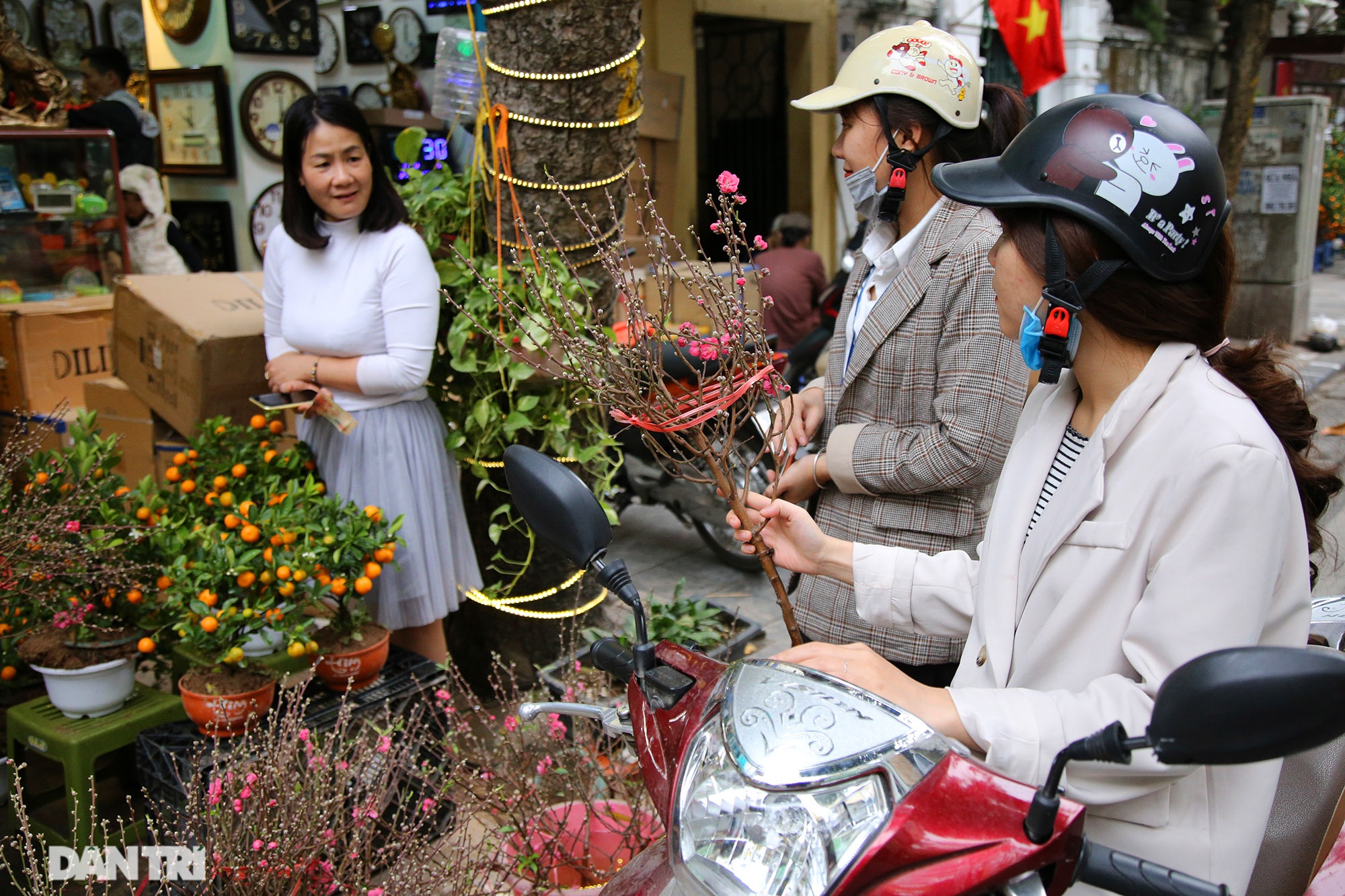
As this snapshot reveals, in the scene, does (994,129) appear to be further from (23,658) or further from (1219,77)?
(1219,77)

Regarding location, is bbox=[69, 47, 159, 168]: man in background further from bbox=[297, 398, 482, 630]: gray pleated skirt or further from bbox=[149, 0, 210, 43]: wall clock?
bbox=[297, 398, 482, 630]: gray pleated skirt

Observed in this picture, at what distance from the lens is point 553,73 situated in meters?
3.30

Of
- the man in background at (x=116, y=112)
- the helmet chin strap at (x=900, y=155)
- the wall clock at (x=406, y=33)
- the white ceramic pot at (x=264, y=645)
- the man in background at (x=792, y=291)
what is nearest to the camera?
the helmet chin strap at (x=900, y=155)

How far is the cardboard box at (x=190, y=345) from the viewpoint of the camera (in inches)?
135

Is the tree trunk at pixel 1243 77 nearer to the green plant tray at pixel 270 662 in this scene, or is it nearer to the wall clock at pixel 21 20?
the green plant tray at pixel 270 662

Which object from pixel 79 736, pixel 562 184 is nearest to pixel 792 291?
pixel 562 184

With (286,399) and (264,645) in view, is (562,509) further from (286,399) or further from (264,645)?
(286,399)

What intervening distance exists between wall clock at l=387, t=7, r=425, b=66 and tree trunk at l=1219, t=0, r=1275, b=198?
22.2 feet

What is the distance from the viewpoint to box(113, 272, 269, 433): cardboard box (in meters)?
3.44

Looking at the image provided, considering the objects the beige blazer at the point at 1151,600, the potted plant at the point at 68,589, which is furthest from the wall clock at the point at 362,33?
the beige blazer at the point at 1151,600

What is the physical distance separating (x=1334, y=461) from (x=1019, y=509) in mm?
526

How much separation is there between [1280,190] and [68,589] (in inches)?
448

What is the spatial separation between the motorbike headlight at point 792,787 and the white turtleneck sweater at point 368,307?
7.29 ft

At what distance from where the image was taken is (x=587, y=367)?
6.07 feet
